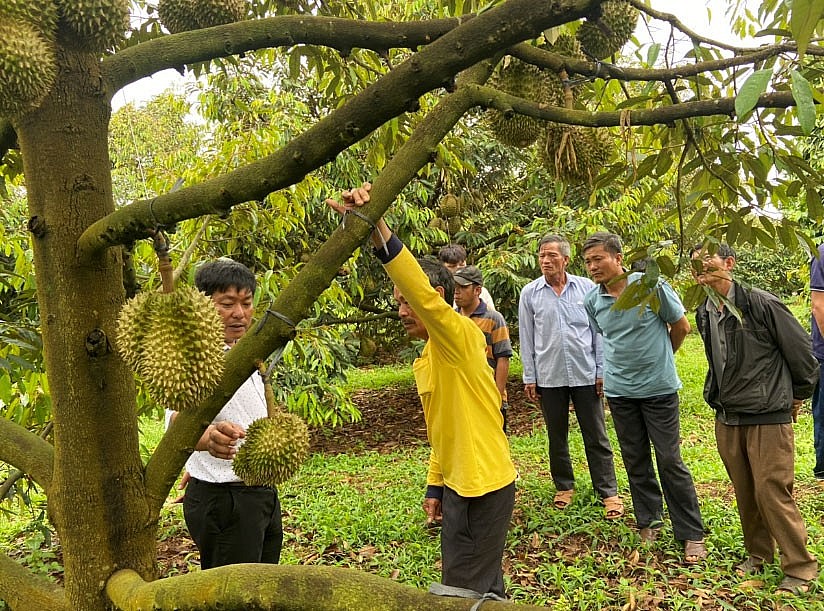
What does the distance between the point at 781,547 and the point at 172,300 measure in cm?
333

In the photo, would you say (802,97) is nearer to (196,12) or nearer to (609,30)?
(609,30)

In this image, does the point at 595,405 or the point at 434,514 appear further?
the point at 595,405

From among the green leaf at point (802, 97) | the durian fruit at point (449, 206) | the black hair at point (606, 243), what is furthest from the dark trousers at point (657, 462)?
the durian fruit at point (449, 206)

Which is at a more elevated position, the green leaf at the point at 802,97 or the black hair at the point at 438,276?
the green leaf at the point at 802,97

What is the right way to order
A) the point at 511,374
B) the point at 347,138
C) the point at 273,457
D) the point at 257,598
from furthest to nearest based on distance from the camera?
the point at 511,374, the point at 273,457, the point at 347,138, the point at 257,598

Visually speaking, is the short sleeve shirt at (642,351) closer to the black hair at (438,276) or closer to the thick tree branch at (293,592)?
the black hair at (438,276)

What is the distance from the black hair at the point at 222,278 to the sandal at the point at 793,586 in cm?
303

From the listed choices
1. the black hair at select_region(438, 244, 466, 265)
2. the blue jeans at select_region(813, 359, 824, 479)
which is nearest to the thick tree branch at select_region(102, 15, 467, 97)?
the black hair at select_region(438, 244, 466, 265)

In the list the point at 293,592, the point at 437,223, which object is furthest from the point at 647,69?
the point at 437,223

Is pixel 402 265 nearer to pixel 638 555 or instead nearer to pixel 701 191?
pixel 701 191

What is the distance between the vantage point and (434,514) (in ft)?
10.9

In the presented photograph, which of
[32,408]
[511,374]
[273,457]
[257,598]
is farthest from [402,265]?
[511,374]

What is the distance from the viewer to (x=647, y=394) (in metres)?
3.83

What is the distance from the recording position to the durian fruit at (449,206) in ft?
24.8
